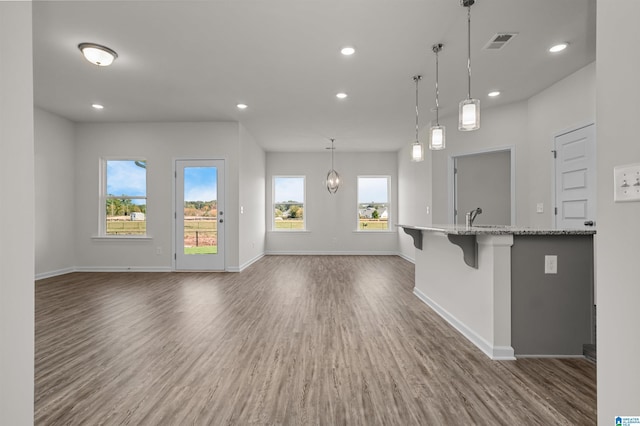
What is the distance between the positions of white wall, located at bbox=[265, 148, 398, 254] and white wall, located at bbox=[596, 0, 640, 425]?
787cm

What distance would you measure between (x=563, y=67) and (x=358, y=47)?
2593 millimetres

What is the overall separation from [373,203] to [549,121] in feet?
16.3

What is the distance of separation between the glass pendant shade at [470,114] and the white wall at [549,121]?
2.22 metres

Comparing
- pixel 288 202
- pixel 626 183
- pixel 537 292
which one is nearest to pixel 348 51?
pixel 537 292

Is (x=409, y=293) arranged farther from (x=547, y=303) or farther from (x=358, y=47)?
(x=358, y=47)

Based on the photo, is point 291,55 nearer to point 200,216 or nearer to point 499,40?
point 499,40

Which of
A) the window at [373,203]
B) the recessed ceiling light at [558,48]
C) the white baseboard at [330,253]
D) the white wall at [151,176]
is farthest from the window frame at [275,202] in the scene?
the recessed ceiling light at [558,48]

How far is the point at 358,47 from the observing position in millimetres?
3406

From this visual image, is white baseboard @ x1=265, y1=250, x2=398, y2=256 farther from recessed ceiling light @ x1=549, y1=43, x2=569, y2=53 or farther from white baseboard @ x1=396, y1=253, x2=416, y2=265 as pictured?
recessed ceiling light @ x1=549, y1=43, x2=569, y2=53

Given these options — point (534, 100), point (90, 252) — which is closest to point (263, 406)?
point (534, 100)

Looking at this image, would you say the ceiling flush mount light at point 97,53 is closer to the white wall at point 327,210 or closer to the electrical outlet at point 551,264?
the electrical outlet at point 551,264

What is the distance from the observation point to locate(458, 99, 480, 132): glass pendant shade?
8.61 ft

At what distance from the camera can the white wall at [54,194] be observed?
5.48 meters

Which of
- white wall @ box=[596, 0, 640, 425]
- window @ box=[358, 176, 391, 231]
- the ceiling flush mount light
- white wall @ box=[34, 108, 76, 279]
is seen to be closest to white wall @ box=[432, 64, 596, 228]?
window @ box=[358, 176, 391, 231]
